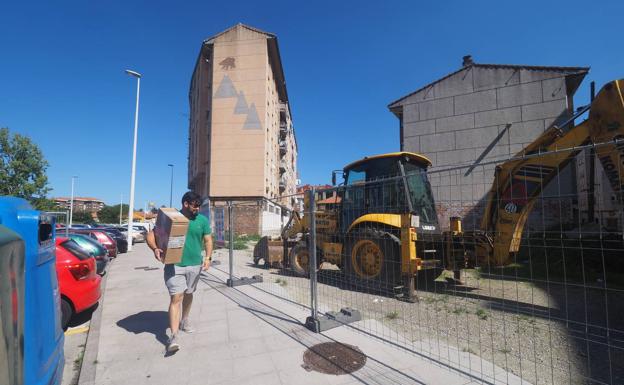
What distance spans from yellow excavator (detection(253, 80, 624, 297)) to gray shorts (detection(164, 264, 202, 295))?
2.11m

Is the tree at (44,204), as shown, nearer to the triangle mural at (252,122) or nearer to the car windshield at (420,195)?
the triangle mural at (252,122)

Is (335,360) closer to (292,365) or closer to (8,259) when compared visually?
(292,365)

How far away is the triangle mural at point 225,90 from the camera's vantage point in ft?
111

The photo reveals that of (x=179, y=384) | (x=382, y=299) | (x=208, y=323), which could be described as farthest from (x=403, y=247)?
(x=179, y=384)

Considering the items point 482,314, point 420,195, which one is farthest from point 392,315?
point 420,195

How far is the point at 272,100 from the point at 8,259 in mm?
39170

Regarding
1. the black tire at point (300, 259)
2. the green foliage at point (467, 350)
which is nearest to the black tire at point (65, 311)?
the green foliage at point (467, 350)

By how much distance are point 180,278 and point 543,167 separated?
603 cm

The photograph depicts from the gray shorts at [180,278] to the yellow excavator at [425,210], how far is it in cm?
211

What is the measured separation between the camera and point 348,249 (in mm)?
7605

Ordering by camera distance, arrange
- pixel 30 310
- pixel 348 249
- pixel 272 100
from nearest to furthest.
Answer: pixel 30 310 < pixel 348 249 < pixel 272 100

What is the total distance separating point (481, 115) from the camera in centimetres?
1525

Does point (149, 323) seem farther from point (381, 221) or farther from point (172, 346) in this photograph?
point (381, 221)

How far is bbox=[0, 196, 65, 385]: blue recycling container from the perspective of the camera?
69.1 inches
